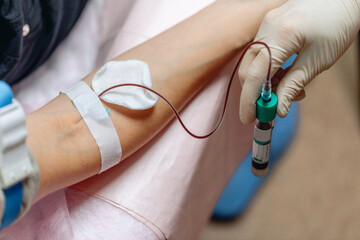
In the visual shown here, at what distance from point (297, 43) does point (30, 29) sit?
543mm

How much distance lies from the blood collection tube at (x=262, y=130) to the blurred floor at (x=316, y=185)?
754mm

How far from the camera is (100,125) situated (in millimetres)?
773

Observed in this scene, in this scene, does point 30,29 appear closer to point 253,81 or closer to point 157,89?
point 157,89

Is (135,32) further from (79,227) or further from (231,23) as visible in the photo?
(79,227)

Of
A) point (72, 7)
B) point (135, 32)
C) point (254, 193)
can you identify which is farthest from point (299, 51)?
point (254, 193)

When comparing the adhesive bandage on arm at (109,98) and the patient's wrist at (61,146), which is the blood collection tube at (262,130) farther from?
the patient's wrist at (61,146)

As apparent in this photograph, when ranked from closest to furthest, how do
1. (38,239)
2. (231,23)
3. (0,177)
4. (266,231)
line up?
(0,177) < (38,239) < (231,23) < (266,231)

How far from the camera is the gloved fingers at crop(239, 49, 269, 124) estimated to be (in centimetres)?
83

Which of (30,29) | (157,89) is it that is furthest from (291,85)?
(30,29)

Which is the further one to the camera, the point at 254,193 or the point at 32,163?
the point at 254,193

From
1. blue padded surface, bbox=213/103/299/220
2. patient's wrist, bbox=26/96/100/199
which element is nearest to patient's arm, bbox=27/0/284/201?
patient's wrist, bbox=26/96/100/199

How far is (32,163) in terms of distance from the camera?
654 mm

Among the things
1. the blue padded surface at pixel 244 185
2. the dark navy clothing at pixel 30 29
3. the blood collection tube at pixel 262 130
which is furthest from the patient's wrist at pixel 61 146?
the blue padded surface at pixel 244 185

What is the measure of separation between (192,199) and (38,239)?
0.32 meters
